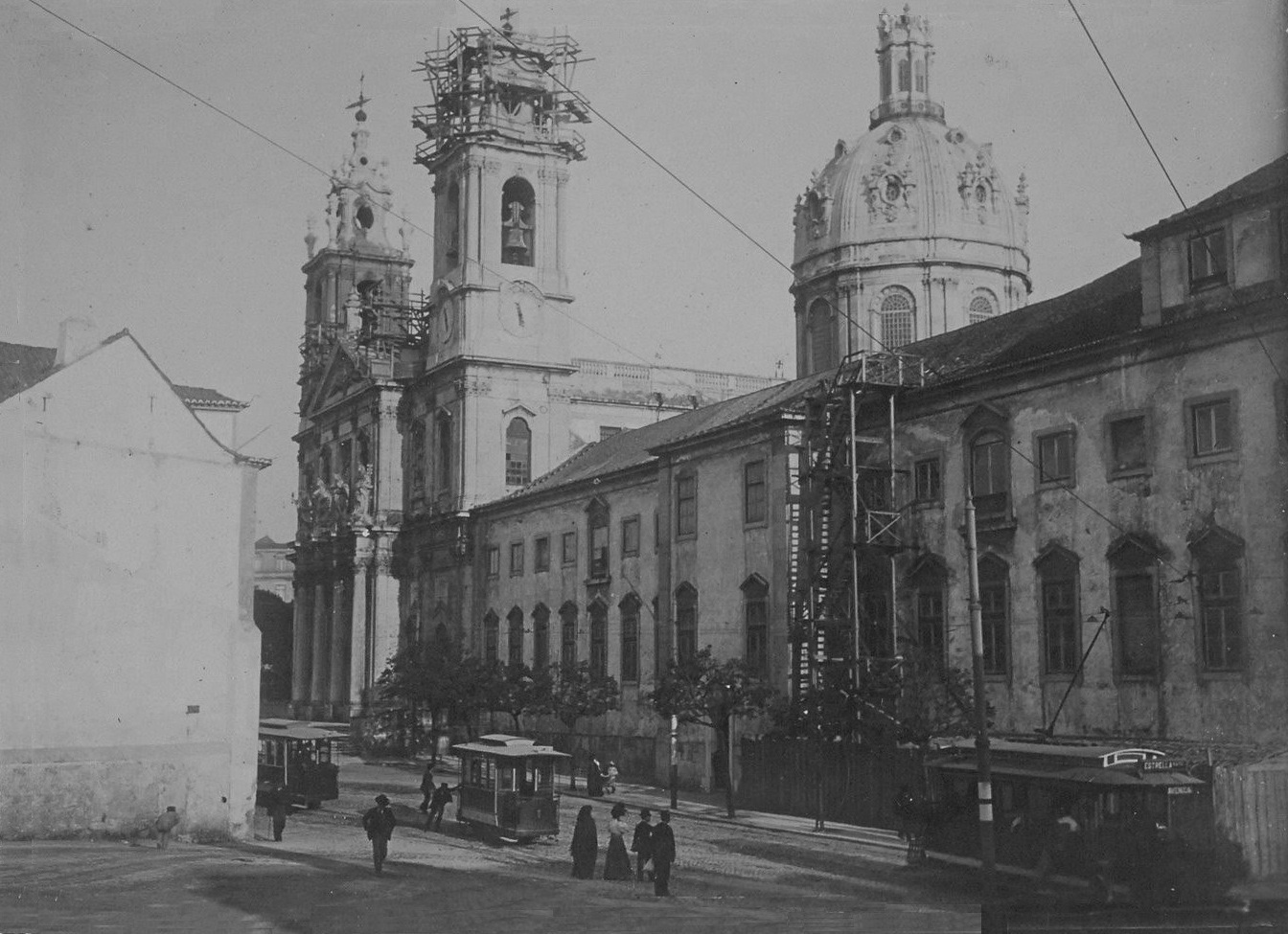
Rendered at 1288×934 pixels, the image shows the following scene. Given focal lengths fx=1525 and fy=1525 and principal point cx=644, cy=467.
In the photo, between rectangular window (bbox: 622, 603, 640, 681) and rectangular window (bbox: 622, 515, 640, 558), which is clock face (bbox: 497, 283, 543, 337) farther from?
rectangular window (bbox: 622, 603, 640, 681)

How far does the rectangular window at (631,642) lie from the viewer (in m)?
48.4

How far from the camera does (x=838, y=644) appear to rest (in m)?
37.6

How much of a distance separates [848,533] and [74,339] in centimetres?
1871

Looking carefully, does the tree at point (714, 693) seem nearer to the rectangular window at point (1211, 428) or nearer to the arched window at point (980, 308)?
the rectangular window at point (1211, 428)

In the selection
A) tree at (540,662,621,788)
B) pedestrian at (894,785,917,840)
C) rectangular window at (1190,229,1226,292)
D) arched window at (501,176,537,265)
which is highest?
arched window at (501,176,537,265)

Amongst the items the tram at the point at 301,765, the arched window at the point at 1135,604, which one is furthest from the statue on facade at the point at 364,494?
the arched window at the point at 1135,604

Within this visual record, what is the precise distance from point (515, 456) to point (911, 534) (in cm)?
3380

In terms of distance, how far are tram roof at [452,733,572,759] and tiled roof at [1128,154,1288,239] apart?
50.3 ft

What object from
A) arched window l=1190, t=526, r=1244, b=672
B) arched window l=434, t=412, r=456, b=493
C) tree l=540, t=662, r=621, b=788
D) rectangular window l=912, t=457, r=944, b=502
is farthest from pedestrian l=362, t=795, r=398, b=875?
arched window l=434, t=412, r=456, b=493

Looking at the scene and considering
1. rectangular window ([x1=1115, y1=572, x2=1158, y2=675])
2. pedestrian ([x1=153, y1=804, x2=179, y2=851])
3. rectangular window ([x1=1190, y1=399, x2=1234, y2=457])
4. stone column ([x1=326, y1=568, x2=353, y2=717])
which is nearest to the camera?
pedestrian ([x1=153, y1=804, x2=179, y2=851])

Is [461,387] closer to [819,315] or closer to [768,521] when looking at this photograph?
[819,315]

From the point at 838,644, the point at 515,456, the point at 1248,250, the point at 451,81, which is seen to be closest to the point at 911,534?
the point at 838,644

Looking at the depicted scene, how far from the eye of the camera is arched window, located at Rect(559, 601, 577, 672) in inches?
2080

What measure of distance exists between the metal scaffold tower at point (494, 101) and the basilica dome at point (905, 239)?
11.7 m
